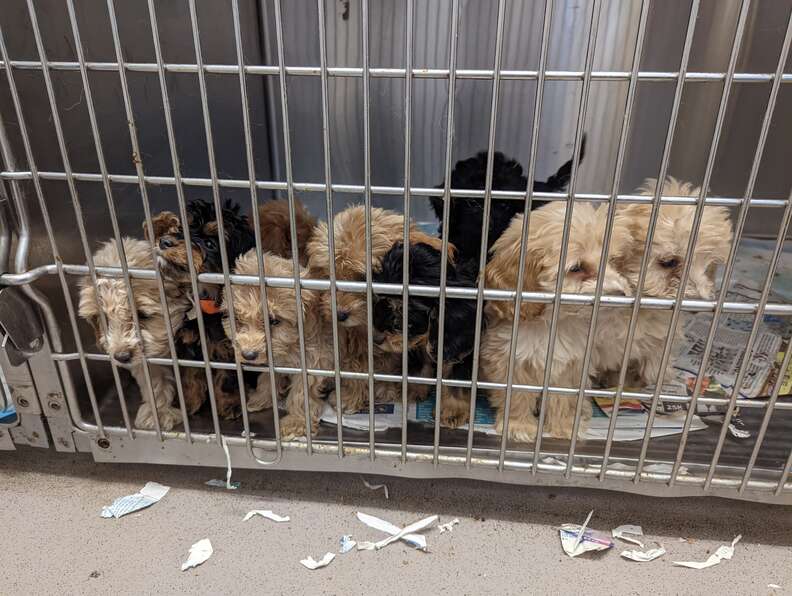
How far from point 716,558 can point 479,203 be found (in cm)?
96

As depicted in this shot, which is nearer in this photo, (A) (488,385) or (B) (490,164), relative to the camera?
(B) (490,164)

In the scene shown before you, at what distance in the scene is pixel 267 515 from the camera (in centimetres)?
123

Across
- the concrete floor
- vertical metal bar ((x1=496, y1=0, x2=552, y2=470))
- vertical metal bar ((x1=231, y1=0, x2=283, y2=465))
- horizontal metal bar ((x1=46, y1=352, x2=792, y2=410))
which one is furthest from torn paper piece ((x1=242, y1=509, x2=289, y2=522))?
vertical metal bar ((x1=496, y1=0, x2=552, y2=470))

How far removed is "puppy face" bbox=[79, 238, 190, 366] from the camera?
3.70 feet

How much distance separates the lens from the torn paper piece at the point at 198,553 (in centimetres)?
111

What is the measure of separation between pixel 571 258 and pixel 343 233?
1.52 feet

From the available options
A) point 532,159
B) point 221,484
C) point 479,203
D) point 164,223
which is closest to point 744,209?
point 532,159

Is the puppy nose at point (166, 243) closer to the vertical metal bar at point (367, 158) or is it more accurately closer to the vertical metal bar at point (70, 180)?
the vertical metal bar at point (70, 180)

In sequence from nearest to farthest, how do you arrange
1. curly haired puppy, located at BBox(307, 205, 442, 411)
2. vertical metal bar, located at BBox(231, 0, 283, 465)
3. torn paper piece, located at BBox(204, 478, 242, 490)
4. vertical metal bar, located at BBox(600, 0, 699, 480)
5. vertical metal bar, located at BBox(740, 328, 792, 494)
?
vertical metal bar, located at BBox(600, 0, 699, 480) → vertical metal bar, located at BBox(231, 0, 283, 465) → vertical metal bar, located at BBox(740, 328, 792, 494) → curly haired puppy, located at BBox(307, 205, 442, 411) → torn paper piece, located at BBox(204, 478, 242, 490)

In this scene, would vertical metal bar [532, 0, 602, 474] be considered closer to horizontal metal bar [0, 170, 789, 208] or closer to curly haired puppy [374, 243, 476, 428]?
horizontal metal bar [0, 170, 789, 208]

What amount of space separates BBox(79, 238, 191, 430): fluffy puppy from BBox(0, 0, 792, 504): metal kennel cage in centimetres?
4

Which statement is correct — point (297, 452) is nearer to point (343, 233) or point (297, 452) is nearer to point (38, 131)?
point (343, 233)

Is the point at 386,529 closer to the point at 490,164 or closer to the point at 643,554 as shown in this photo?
the point at 643,554

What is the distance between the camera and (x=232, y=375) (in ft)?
4.42
